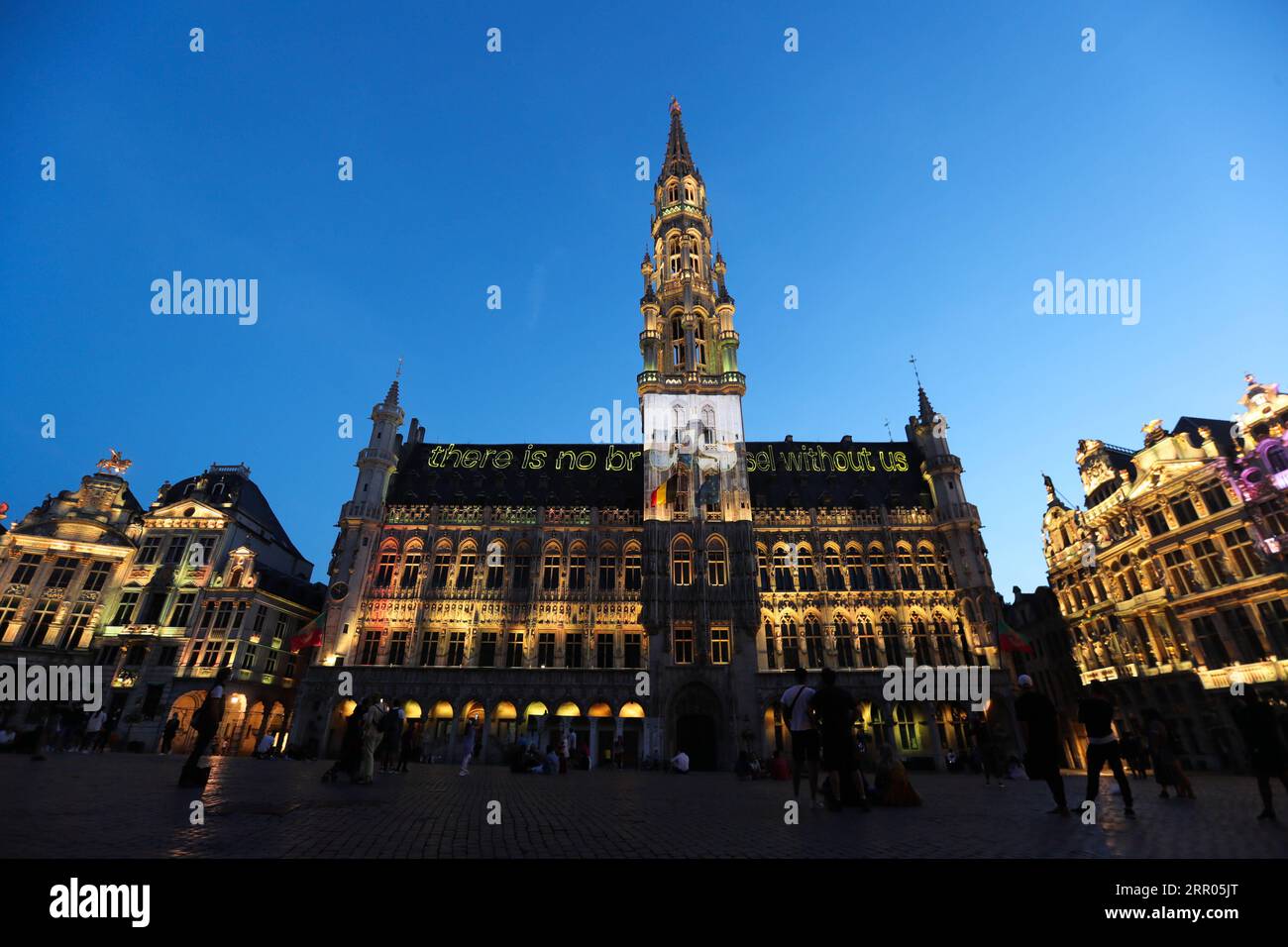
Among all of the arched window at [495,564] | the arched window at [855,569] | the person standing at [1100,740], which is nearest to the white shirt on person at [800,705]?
the person standing at [1100,740]

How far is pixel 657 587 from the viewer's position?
33.4 metres

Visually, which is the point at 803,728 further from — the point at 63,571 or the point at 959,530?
the point at 63,571

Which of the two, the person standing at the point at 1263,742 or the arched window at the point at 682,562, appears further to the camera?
the arched window at the point at 682,562

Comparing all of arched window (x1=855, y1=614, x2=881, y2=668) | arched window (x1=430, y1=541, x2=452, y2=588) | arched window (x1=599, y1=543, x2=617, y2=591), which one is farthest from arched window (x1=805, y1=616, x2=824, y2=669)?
arched window (x1=430, y1=541, x2=452, y2=588)

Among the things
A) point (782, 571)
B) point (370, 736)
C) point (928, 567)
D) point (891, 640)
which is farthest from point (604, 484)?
point (370, 736)

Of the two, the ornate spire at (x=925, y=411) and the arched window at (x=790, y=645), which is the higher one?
the ornate spire at (x=925, y=411)

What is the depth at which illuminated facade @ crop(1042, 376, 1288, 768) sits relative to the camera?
27.5m

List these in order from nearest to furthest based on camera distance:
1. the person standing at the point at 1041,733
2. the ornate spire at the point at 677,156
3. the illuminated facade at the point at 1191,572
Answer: the person standing at the point at 1041,733 → the illuminated facade at the point at 1191,572 → the ornate spire at the point at 677,156

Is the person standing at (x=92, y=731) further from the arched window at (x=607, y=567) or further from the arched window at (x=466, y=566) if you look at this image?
the arched window at (x=607, y=567)

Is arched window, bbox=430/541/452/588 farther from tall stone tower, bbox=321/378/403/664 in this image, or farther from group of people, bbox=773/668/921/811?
group of people, bbox=773/668/921/811

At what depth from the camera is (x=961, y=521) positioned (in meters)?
36.1

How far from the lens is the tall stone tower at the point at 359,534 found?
1291 inches

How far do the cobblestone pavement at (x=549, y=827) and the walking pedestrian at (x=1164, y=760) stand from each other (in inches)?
42.1

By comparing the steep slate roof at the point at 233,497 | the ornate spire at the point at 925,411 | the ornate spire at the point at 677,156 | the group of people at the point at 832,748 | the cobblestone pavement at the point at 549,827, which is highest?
the ornate spire at the point at 677,156
